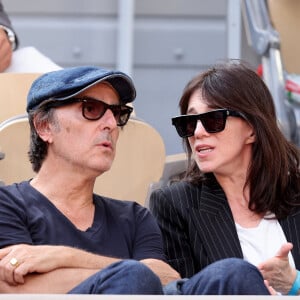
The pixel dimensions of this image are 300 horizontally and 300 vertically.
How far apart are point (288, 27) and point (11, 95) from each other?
2499mm

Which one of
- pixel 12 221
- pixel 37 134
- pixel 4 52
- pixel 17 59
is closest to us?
pixel 12 221

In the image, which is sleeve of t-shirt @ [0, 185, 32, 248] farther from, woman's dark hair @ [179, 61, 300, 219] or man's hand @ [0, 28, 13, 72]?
man's hand @ [0, 28, 13, 72]

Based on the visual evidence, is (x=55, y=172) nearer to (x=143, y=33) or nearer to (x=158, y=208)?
(x=158, y=208)

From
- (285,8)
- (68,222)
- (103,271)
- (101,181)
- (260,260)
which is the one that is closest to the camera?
(103,271)

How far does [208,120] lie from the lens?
4.01 m

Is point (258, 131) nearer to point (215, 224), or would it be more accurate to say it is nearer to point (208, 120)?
point (208, 120)

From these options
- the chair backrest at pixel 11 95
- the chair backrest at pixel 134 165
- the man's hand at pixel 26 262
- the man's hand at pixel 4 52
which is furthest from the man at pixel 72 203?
the man's hand at pixel 4 52

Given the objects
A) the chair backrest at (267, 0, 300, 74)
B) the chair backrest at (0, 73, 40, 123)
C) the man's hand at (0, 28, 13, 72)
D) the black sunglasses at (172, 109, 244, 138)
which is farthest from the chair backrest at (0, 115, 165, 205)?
the chair backrest at (267, 0, 300, 74)

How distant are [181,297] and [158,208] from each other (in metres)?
1.32

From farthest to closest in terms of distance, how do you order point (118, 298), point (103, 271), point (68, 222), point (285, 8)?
point (285, 8) → point (68, 222) → point (103, 271) → point (118, 298)

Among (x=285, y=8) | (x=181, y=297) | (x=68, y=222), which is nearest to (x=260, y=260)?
(x=68, y=222)

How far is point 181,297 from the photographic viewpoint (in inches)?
110

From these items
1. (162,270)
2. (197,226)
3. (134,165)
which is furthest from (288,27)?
(162,270)

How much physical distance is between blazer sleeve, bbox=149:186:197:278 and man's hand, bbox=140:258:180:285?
0.29 m
